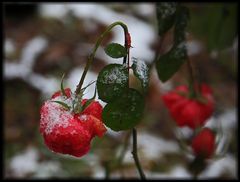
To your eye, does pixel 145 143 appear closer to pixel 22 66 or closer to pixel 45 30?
pixel 22 66

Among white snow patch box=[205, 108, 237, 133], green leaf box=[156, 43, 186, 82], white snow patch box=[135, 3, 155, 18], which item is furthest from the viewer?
white snow patch box=[135, 3, 155, 18]

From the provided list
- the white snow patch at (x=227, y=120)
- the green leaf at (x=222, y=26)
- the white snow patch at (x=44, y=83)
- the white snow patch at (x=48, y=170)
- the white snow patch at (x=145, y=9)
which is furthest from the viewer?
the white snow patch at (x=145, y=9)

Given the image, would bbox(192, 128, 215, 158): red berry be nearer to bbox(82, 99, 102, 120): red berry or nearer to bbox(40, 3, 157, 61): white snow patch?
bbox(82, 99, 102, 120): red berry

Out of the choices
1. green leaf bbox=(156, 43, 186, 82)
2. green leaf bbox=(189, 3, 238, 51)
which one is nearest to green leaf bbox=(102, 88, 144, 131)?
green leaf bbox=(156, 43, 186, 82)

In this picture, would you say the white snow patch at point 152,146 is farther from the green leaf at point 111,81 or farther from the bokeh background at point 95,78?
the green leaf at point 111,81

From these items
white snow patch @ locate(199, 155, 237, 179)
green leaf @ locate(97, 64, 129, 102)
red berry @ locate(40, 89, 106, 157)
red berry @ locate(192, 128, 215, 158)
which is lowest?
white snow patch @ locate(199, 155, 237, 179)

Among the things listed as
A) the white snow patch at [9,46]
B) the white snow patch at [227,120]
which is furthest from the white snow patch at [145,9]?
the white snow patch at [227,120]

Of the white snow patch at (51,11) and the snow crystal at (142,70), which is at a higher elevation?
the snow crystal at (142,70)
